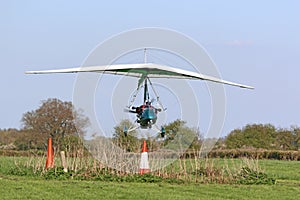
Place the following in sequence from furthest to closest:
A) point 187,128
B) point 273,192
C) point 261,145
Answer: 1. point 261,145
2. point 187,128
3. point 273,192

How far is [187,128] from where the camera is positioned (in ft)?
97.0

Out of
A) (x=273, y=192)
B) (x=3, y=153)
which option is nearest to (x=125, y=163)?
(x=273, y=192)

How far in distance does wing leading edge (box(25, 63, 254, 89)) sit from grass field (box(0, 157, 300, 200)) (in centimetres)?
454

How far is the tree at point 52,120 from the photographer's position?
5475 cm

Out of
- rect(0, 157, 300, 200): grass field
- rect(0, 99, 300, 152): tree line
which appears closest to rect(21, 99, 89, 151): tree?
rect(0, 99, 300, 152): tree line

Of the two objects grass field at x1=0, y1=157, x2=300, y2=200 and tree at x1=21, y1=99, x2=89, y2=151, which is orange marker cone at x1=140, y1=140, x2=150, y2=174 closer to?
grass field at x1=0, y1=157, x2=300, y2=200

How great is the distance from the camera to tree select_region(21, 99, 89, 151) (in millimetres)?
54750

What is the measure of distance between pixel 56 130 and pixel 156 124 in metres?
30.9

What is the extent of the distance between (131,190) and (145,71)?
277 inches

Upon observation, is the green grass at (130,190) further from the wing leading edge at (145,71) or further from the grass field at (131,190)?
the wing leading edge at (145,71)

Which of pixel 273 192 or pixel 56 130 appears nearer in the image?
pixel 273 192

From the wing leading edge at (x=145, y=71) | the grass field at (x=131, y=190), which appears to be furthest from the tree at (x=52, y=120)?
the grass field at (x=131, y=190)

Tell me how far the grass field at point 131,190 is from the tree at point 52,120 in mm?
30046

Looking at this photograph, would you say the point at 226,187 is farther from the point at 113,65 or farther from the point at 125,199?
the point at 113,65
